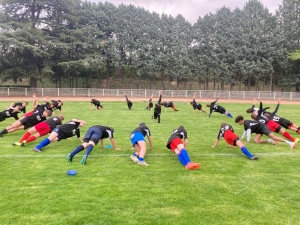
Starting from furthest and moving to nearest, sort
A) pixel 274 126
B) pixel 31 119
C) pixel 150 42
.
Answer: pixel 150 42
pixel 31 119
pixel 274 126

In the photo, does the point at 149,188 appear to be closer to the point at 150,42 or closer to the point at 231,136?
the point at 231,136

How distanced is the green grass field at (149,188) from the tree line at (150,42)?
31.0m

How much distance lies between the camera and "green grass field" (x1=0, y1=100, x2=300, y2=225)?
3721 millimetres

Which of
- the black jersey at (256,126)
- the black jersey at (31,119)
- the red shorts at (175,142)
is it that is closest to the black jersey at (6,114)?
the black jersey at (31,119)

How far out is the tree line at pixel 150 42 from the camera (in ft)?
115

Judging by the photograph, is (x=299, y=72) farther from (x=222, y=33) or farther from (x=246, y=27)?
(x=222, y=33)

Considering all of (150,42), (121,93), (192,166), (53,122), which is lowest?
(192,166)

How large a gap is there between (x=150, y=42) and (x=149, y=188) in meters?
40.5

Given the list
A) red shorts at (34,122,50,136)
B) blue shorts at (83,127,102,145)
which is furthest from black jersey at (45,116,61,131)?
blue shorts at (83,127,102,145)

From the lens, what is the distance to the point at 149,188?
15.6 ft

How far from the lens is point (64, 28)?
3744 centimetres

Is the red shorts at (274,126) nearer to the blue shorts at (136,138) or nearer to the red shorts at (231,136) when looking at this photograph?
the red shorts at (231,136)

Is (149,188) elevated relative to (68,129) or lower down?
lower down

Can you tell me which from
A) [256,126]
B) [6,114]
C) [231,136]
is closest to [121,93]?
[6,114]
